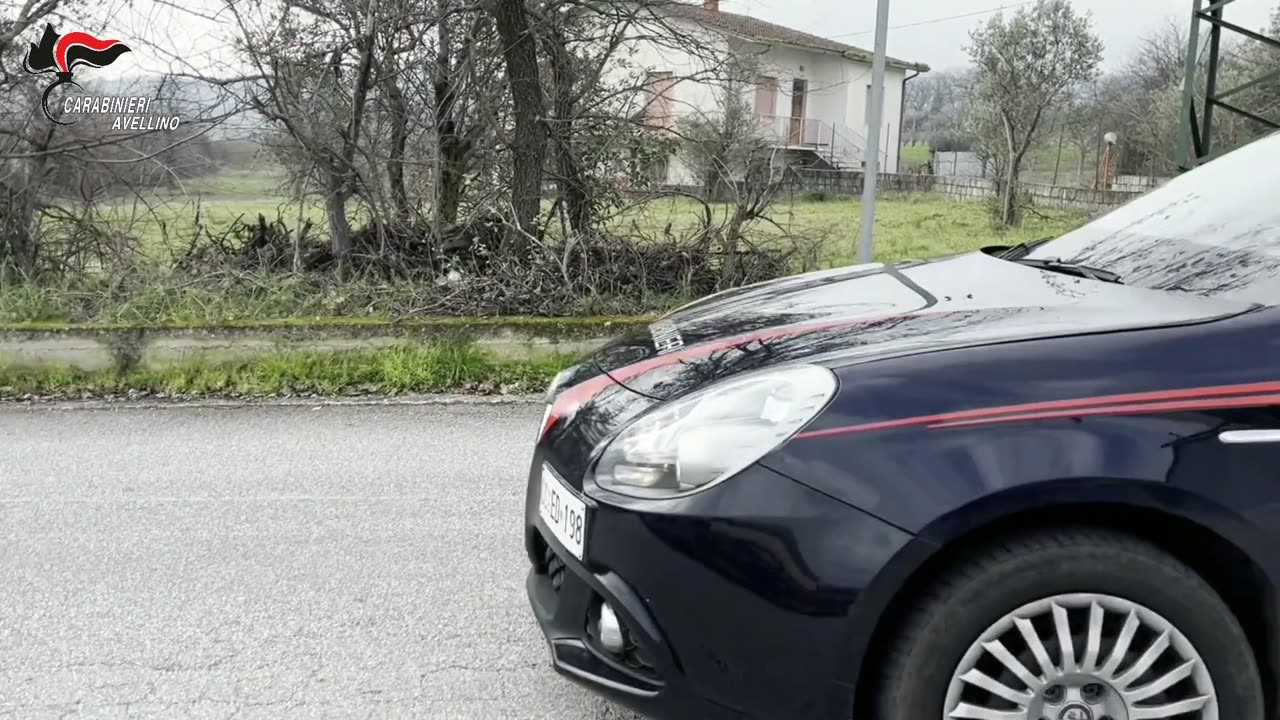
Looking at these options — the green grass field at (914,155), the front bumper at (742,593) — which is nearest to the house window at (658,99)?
the front bumper at (742,593)

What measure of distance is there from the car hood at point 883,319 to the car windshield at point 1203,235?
0.14m

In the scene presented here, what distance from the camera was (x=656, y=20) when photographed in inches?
328

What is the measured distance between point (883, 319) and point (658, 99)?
6291 mm

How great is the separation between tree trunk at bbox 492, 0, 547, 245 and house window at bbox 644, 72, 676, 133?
0.95 metres

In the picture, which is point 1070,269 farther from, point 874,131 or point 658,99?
point 658,99

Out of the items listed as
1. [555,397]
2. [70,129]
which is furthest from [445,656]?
[70,129]

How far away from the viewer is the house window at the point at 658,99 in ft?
27.4

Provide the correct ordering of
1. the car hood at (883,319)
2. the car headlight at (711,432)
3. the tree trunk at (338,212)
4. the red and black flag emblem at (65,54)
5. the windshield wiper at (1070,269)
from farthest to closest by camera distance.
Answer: the tree trunk at (338,212)
the red and black flag emblem at (65,54)
the windshield wiper at (1070,269)
the car hood at (883,319)
the car headlight at (711,432)

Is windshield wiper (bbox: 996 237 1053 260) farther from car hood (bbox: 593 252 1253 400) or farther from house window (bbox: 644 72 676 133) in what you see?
house window (bbox: 644 72 676 133)

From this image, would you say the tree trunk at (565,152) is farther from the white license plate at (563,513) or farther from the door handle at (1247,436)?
the door handle at (1247,436)

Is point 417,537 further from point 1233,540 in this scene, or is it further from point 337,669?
point 1233,540

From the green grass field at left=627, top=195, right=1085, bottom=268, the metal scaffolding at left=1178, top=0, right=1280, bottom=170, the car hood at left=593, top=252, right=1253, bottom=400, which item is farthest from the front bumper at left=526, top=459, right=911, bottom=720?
the metal scaffolding at left=1178, top=0, right=1280, bottom=170

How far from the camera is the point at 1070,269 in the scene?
9.70 ft

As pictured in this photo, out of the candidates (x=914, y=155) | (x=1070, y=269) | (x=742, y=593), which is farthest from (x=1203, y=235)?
(x=914, y=155)
